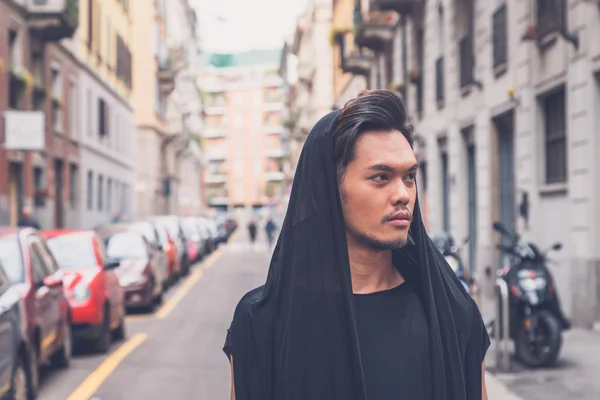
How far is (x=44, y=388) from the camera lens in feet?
30.5

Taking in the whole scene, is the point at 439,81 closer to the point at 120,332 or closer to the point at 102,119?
the point at 120,332

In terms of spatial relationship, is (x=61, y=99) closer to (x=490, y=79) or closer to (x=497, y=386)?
(x=490, y=79)

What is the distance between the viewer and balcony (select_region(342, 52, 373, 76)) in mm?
36781

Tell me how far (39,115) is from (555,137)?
1105cm

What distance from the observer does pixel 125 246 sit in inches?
698

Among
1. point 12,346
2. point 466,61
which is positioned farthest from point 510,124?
point 12,346

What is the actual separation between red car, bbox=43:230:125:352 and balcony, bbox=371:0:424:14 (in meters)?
14.9

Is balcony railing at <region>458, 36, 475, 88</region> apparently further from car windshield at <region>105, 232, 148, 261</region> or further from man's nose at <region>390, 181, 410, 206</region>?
man's nose at <region>390, 181, 410, 206</region>

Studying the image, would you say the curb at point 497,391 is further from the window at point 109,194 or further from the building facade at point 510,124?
the window at point 109,194

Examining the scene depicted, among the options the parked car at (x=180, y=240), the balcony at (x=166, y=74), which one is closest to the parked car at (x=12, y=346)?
the parked car at (x=180, y=240)

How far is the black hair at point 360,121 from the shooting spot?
233cm

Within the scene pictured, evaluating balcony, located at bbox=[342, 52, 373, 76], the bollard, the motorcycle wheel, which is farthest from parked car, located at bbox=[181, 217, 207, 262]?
the motorcycle wheel

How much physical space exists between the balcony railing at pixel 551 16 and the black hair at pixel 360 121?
12018mm

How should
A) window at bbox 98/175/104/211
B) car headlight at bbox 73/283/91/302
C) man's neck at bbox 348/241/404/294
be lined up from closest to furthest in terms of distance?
man's neck at bbox 348/241/404/294, car headlight at bbox 73/283/91/302, window at bbox 98/175/104/211
